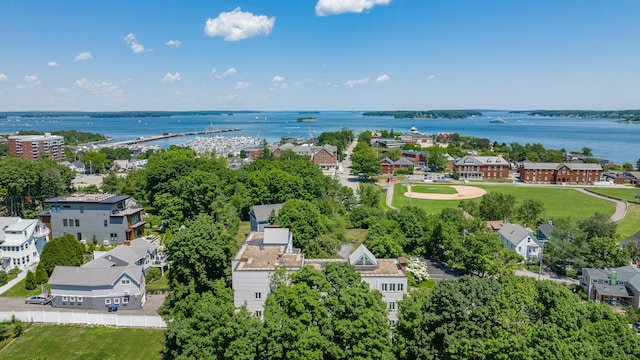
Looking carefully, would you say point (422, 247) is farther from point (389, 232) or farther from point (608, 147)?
point (608, 147)

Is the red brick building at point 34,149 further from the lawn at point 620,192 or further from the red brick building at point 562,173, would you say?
the lawn at point 620,192

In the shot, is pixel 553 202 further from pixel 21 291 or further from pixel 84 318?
pixel 21 291

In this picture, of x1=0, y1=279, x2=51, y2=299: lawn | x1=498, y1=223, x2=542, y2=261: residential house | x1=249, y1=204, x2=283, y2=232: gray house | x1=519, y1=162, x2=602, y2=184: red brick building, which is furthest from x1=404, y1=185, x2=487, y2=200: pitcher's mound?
x1=0, y1=279, x2=51, y2=299: lawn

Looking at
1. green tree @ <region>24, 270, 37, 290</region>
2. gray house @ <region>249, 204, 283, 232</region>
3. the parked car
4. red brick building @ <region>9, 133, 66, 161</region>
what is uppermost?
red brick building @ <region>9, 133, 66, 161</region>

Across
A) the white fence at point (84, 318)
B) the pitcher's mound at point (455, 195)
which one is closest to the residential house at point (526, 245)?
the pitcher's mound at point (455, 195)

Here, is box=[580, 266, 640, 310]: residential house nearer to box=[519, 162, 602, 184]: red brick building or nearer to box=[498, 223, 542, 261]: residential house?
box=[498, 223, 542, 261]: residential house

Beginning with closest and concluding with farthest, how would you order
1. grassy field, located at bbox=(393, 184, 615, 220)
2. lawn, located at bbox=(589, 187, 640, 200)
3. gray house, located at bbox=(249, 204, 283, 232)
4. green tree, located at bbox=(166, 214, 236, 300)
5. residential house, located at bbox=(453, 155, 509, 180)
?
green tree, located at bbox=(166, 214, 236, 300) < gray house, located at bbox=(249, 204, 283, 232) < grassy field, located at bbox=(393, 184, 615, 220) < lawn, located at bbox=(589, 187, 640, 200) < residential house, located at bbox=(453, 155, 509, 180)

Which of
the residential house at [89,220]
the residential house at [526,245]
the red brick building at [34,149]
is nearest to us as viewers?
the residential house at [526,245]
